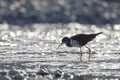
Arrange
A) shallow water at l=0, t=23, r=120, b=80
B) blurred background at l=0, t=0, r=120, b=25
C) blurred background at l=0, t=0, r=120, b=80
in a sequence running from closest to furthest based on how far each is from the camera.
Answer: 1. shallow water at l=0, t=23, r=120, b=80
2. blurred background at l=0, t=0, r=120, b=80
3. blurred background at l=0, t=0, r=120, b=25

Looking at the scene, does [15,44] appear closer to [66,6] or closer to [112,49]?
[112,49]

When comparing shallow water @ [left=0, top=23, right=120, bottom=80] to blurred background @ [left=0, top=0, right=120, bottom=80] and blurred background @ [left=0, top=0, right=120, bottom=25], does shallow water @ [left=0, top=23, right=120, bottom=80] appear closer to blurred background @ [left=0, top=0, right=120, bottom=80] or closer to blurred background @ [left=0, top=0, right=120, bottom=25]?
blurred background @ [left=0, top=0, right=120, bottom=80]

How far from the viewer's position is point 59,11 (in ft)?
173

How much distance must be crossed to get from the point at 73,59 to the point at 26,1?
101 ft

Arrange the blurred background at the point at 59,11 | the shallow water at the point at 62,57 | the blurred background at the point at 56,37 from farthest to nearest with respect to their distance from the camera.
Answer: the blurred background at the point at 59,11
the blurred background at the point at 56,37
the shallow water at the point at 62,57

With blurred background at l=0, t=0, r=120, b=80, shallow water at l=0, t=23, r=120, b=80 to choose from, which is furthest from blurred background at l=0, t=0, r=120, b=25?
shallow water at l=0, t=23, r=120, b=80

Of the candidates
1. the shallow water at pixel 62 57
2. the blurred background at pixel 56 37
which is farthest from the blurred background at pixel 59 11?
the shallow water at pixel 62 57

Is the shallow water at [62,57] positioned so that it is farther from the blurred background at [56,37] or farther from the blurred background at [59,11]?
the blurred background at [59,11]

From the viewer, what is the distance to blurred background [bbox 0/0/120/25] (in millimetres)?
51062

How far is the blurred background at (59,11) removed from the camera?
2010 inches

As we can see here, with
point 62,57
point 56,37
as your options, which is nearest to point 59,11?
point 56,37

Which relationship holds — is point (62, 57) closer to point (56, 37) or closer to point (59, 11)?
point (56, 37)

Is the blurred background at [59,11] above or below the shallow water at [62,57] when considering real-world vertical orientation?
above

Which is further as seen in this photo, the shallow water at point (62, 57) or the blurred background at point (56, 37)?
the blurred background at point (56, 37)
